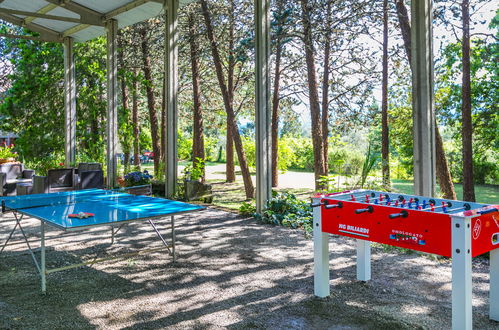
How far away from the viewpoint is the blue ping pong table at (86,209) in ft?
10.8

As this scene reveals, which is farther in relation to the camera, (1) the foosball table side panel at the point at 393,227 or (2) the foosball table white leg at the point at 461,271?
(1) the foosball table side panel at the point at 393,227

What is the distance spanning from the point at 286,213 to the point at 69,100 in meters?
7.70

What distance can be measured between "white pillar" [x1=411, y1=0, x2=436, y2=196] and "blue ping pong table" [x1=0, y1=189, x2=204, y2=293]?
247 cm

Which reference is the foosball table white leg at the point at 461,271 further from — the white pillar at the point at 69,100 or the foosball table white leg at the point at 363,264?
the white pillar at the point at 69,100

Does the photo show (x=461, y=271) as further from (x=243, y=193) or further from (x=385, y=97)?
(x=243, y=193)

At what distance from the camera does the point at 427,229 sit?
2707 millimetres

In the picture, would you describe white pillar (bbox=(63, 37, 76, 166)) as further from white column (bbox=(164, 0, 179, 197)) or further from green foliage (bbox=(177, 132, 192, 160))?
green foliage (bbox=(177, 132, 192, 160))

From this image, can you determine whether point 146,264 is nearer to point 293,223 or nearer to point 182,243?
point 182,243

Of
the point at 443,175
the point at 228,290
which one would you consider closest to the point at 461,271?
the point at 228,290

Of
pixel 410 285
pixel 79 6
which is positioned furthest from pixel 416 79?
pixel 79 6

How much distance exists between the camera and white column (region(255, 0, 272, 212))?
6453mm

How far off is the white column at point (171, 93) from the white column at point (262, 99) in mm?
2332

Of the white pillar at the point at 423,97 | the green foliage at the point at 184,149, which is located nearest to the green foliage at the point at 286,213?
the white pillar at the point at 423,97

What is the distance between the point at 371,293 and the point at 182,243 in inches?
97.8
